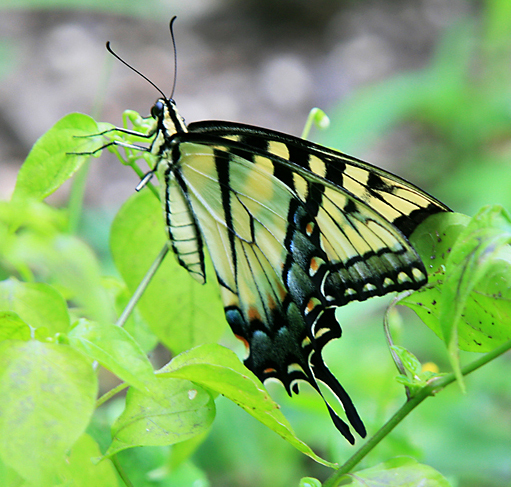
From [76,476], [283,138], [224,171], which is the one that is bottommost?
[76,476]

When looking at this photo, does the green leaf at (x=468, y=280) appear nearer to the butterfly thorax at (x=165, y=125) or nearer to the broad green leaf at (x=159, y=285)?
the broad green leaf at (x=159, y=285)

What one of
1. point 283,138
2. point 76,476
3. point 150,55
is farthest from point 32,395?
point 150,55

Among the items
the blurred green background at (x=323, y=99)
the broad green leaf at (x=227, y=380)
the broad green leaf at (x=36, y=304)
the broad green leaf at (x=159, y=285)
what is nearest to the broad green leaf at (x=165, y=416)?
the broad green leaf at (x=227, y=380)

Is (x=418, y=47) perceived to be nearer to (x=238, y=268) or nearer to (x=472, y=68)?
(x=472, y=68)

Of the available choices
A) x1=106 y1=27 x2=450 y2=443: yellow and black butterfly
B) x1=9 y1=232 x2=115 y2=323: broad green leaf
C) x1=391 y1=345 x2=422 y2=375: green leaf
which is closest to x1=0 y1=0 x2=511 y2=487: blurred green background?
x1=106 y1=27 x2=450 y2=443: yellow and black butterfly

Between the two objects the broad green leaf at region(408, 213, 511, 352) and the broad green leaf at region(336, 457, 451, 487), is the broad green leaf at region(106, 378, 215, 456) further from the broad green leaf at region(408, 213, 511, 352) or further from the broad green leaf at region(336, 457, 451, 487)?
the broad green leaf at region(408, 213, 511, 352)

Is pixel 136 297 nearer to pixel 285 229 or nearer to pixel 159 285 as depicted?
pixel 159 285
